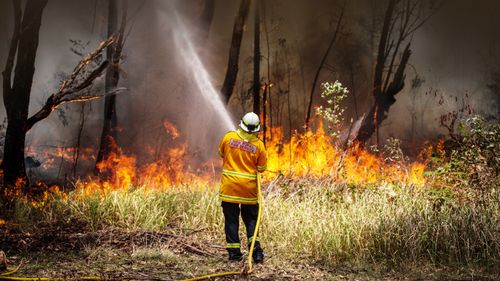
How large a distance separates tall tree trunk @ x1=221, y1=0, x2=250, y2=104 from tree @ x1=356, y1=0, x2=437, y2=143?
3834 millimetres

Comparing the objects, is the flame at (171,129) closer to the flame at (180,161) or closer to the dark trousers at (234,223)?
the flame at (180,161)

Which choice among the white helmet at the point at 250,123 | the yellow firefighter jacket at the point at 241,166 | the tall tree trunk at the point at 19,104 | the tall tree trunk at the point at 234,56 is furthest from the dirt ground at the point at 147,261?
the tall tree trunk at the point at 234,56

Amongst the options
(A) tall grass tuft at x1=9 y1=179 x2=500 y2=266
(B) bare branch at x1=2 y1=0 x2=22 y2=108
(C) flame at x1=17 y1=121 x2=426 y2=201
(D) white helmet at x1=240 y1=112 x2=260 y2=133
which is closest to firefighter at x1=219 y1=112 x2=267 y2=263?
(D) white helmet at x1=240 y1=112 x2=260 y2=133

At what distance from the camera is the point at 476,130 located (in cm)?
723

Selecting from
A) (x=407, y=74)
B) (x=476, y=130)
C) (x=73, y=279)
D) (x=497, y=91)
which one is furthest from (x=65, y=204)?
(x=497, y=91)

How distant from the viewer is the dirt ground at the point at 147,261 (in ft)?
17.9

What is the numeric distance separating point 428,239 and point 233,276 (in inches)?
90.1

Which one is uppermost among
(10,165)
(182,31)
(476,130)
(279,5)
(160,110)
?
(279,5)

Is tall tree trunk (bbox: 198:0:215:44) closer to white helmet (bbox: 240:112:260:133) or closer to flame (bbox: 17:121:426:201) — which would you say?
flame (bbox: 17:121:426:201)

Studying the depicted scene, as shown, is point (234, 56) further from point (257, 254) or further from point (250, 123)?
point (257, 254)

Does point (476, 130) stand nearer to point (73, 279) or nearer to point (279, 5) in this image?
point (73, 279)

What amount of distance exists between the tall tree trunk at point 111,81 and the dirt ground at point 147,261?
5.83 meters

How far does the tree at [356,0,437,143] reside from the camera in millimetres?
15078

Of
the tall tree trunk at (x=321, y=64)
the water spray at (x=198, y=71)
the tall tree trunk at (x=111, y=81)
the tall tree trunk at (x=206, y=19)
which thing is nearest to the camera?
the tall tree trunk at (x=111, y=81)
